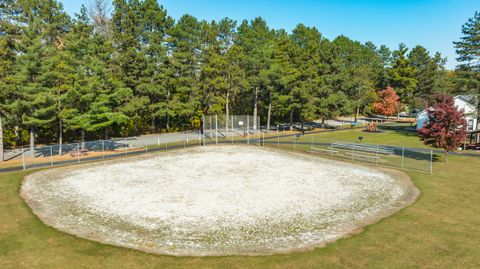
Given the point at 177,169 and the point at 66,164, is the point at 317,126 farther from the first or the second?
the point at 66,164

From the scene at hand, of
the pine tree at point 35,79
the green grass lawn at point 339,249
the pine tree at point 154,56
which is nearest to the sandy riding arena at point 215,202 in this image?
the green grass lawn at point 339,249

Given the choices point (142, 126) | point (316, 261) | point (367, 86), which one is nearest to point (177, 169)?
point (316, 261)

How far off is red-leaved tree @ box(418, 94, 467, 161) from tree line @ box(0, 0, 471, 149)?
57.6ft

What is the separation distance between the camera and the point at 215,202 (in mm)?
16312

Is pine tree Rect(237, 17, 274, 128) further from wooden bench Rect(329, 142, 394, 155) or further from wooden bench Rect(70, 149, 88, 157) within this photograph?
wooden bench Rect(70, 149, 88, 157)

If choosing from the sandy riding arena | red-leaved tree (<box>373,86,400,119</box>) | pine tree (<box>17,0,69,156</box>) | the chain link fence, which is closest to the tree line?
pine tree (<box>17,0,69,156</box>)

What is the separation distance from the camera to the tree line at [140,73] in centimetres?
2972

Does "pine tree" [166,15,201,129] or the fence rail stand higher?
"pine tree" [166,15,201,129]

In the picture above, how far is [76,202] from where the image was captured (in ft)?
53.4

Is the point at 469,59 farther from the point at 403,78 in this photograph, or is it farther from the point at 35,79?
the point at 35,79

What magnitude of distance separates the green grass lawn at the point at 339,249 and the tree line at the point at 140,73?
18.2 m

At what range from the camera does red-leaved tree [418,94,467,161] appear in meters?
25.9

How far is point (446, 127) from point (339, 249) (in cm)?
2191

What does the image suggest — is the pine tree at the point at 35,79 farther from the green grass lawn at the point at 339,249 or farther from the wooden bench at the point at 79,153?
the green grass lawn at the point at 339,249
